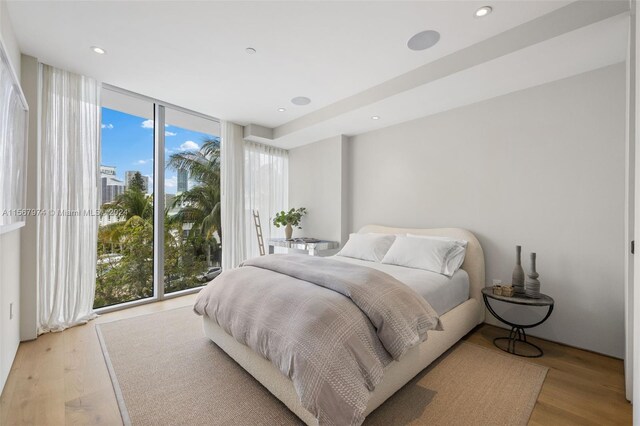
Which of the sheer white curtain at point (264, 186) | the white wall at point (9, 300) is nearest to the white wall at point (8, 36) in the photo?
the white wall at point (9, 300)

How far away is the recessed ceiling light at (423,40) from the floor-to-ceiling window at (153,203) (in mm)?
3168

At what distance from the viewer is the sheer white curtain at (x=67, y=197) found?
9.07 ft

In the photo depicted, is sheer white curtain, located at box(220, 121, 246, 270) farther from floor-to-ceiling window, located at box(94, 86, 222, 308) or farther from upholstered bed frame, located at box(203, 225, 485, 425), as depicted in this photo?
upholstered bed frame, located at box(203, 225, 485, 425)

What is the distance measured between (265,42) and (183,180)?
2562mm

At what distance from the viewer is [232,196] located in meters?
4.33

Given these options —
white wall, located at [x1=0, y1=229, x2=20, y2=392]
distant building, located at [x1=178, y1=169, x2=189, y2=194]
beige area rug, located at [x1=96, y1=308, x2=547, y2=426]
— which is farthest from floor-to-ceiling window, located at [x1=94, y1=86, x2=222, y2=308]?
beige area rug, located at [x1=96, y1=308, x2=547, y2=426]

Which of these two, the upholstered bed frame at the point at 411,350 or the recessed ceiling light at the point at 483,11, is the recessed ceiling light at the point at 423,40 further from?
the upholstered bed frame at the point at 411,350

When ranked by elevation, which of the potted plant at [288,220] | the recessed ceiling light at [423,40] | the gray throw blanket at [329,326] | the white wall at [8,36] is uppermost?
the recessed ceiling light at [423,40]

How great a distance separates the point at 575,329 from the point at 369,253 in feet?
6.40

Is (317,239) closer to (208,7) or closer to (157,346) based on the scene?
(157,346)

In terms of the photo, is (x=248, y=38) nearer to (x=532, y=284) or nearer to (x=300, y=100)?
(x=300, y=100)

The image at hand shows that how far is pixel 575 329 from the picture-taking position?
250 centimetres

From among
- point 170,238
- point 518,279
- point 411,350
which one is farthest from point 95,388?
point 518,279

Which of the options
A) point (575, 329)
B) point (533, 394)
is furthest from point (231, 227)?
point (575, 329)
